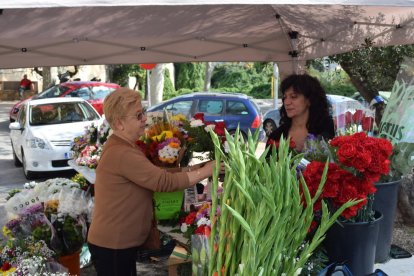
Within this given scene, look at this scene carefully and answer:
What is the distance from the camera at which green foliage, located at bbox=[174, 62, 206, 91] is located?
1242 inches

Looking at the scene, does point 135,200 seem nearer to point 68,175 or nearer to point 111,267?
point 111,267

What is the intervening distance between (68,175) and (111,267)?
6.64 metres

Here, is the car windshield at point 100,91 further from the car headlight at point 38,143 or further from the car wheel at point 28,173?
the car headlight at point 38,143

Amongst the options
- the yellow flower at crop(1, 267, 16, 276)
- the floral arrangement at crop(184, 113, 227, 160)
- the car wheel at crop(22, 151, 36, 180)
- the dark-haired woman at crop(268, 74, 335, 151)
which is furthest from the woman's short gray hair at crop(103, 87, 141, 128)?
the car wheel at crop(22, 151, 36, 180)

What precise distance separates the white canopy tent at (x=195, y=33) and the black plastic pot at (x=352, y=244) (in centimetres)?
230

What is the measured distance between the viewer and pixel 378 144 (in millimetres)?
1791

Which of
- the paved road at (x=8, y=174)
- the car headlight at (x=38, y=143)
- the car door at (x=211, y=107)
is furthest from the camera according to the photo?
the car door at (x=211, y=107)

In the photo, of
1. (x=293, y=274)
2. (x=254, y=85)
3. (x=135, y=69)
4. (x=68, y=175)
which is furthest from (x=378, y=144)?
(x=254, y=85)

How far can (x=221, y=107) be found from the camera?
11.9 metres

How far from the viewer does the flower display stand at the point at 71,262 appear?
3.53 metres

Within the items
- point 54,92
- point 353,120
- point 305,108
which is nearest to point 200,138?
point 305,108

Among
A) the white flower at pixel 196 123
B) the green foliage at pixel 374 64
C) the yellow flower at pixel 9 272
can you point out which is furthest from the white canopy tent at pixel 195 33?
the yellow flower at pixel 9 272

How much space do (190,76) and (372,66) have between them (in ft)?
84.2

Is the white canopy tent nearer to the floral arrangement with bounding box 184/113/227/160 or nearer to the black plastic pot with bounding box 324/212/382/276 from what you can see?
the floral arrangement with bounding box 184/113/227/160
